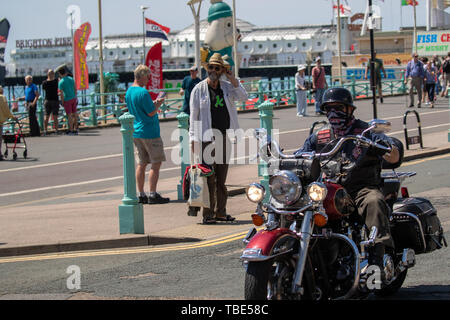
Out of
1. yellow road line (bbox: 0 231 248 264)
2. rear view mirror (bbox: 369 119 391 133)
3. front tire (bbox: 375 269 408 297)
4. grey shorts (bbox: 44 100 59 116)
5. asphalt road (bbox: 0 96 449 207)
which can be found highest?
grey shorts (bbox: 44 100 59 116)

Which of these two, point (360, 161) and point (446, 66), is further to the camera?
point (446, 66)

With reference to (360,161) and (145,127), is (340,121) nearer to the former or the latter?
(360,161)

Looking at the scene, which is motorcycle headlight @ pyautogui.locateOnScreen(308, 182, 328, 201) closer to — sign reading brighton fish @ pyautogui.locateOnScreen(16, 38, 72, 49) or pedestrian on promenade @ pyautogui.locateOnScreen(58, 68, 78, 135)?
pedestrian on promenade @ pyautogui.locateOnScreen(58, 68, 78, 135)

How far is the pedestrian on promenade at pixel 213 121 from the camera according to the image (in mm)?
9805

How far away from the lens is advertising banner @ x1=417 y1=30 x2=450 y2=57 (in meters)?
51.4

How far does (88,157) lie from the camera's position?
18859 mm

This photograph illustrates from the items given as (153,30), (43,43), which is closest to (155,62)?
(153,30)

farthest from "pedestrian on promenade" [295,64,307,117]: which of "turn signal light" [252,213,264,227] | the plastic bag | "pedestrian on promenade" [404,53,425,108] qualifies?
"turn signal light" [252,213,264,227]

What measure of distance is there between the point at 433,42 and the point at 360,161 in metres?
48.3

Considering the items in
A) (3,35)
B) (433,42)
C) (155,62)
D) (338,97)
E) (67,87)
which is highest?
(433,42)

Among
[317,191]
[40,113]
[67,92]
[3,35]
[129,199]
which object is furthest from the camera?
[40,113]

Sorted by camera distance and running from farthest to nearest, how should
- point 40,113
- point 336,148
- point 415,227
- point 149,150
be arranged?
1. point 40,113
2. point 149,150
3. point 415,227
4. point 336,148

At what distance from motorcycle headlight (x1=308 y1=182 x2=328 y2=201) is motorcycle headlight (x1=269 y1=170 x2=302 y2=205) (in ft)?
0.27

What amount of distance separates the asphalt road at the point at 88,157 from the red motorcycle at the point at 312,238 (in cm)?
843
